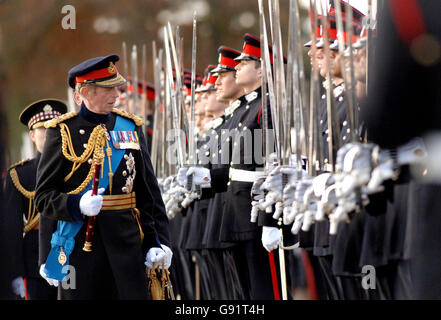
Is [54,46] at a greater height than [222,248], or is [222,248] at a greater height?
[54,46]

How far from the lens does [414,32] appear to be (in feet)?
13.7

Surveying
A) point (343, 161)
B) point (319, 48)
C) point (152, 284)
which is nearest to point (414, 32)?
point (343, 161)

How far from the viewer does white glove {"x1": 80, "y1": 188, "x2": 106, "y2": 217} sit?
536 cm

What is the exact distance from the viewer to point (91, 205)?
536 cm

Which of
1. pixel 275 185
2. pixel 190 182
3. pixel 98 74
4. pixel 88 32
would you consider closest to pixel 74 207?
pixel 98 74

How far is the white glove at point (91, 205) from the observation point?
17.6ft

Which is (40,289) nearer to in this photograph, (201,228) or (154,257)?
(201,228)

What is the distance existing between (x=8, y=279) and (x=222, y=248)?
288 cm

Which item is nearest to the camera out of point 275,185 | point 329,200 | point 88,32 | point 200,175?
point 329,200

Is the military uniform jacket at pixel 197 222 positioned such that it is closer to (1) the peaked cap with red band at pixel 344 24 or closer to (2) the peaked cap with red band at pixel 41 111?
(2) the peaked cap with red band at pixel 41 111

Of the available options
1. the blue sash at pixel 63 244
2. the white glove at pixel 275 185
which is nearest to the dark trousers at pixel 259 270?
the white glove at pixel 275 185

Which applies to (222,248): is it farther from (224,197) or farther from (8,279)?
(8,279)

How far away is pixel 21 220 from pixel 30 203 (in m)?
0.14

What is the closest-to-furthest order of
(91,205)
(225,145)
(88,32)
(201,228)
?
(91,205) < (225,145) < (201,228) < (88,32)
